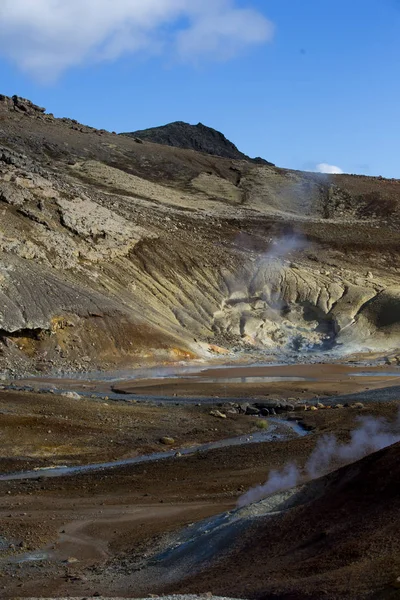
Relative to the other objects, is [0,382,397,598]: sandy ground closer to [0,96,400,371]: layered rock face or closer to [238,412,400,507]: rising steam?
[238,412,400,507]: rising steam

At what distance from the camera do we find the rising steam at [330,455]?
1945cm

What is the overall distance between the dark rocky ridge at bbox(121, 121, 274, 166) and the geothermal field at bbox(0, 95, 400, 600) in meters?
42.1

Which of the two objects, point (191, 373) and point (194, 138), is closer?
point (191, 373)

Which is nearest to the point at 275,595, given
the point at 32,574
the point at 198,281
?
the point at 32,574

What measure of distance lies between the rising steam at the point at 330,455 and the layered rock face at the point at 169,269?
70.4 feet

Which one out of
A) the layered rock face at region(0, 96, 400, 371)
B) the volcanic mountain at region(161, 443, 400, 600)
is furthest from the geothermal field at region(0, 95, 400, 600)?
the layered rock face at region(0, 96, 400, 371)

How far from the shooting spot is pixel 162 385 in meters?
40.1

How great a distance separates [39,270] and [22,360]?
25.2 feet

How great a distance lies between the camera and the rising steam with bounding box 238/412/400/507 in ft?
63.8

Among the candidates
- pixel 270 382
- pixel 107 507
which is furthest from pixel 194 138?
pixel 107 507

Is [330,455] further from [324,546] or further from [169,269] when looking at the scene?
[169,269]

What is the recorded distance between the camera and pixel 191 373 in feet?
149

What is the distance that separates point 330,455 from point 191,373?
22.7 m

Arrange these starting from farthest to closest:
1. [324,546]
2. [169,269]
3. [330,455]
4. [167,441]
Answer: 1. [169,269]
2. [167,441]
3. [330,455]
4. [324,546]
